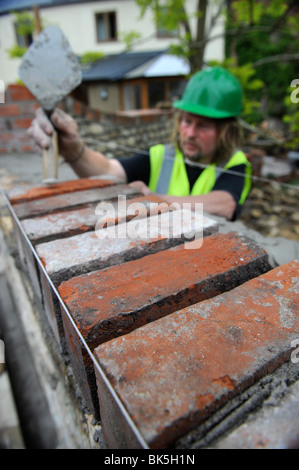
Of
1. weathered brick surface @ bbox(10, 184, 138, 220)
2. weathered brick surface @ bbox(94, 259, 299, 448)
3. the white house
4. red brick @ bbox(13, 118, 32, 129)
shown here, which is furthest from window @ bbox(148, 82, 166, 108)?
weathered brick surface @ bbox(94, 259, 299, 448)

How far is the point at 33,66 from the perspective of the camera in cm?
153

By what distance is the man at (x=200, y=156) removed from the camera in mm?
2070

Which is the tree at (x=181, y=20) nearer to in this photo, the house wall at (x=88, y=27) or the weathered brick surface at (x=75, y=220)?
the weathered brick surface at (x=75, y=220)

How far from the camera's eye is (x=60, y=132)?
183cm

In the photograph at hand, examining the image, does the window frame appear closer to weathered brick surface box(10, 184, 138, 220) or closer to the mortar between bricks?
weathered brick surface box(10, 184, 138, 220)

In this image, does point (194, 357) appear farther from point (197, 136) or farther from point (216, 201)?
point (197, 136)

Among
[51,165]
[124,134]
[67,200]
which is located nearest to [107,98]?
[124,134]

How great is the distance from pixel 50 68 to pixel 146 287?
132cm

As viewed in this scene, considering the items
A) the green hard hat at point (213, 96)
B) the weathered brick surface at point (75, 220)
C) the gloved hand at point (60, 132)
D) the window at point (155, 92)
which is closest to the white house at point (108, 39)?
the window at point (155, 92)

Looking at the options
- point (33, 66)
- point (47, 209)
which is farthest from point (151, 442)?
point (33, 66)

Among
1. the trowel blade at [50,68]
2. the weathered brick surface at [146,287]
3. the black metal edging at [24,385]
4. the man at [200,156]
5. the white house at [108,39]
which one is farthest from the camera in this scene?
the white house at [108,39]

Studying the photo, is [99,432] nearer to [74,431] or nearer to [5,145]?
[74,431]

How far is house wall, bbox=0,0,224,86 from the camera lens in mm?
15391

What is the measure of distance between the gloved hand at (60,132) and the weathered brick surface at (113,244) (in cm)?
82
